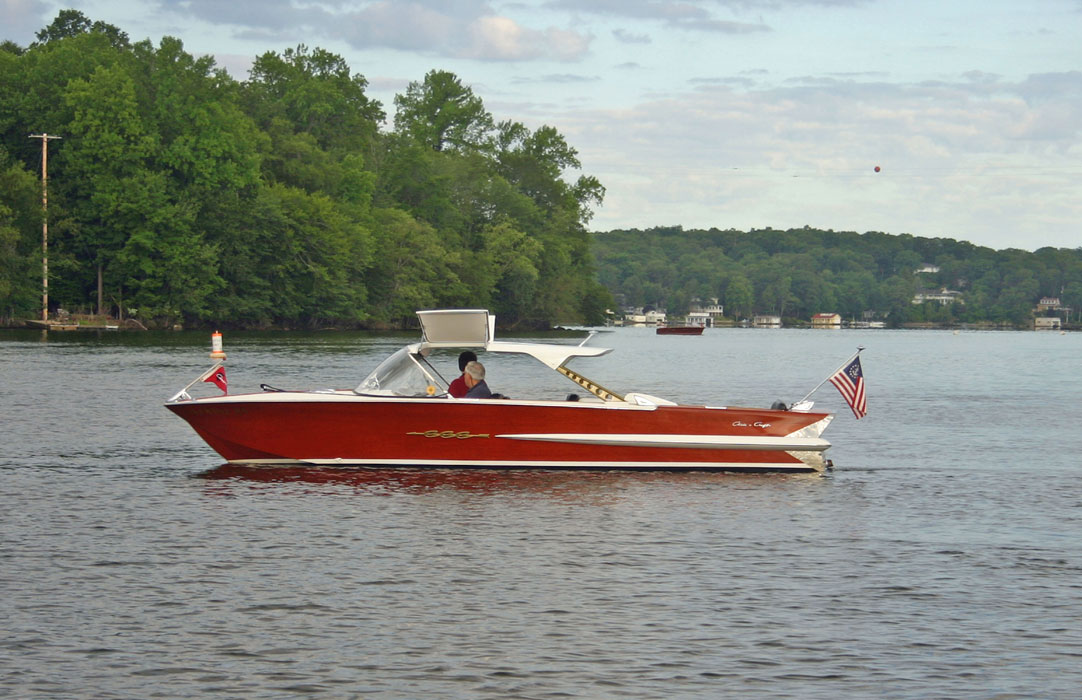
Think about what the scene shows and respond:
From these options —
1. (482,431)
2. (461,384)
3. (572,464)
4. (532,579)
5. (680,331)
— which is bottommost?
(532,579)

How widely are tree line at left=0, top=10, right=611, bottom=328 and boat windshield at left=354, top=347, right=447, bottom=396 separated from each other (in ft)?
212

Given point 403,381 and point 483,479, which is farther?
point 403,381

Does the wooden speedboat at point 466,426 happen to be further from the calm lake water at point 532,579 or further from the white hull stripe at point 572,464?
the calm lake water at point 532,579

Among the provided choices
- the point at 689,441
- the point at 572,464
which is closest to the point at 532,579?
the point at 572,464

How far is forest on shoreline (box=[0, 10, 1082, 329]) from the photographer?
272 feet

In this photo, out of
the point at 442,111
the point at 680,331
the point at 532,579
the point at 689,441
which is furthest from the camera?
the point at 680,331

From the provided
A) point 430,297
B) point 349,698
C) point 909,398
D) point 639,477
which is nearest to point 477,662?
point 349,698

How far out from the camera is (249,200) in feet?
304

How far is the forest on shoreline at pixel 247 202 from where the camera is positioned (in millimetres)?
82938

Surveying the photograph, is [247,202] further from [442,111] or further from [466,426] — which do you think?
[466,426]

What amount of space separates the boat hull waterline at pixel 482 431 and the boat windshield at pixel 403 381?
0.20m

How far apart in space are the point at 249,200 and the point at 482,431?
76.9 meters

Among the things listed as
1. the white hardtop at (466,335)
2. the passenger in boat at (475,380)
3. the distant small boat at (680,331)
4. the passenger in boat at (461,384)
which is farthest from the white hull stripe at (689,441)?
the distant small boat at (680,331)

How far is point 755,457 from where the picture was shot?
19.4 metres
